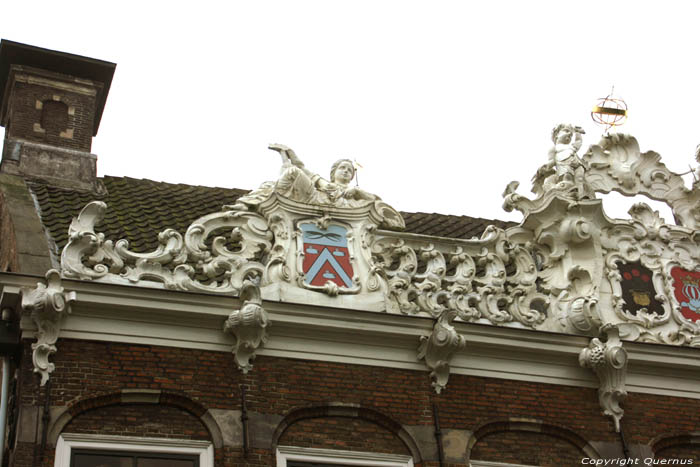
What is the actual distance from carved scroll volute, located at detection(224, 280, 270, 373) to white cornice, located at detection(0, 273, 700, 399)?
0.15 m

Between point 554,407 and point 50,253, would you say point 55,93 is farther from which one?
point 554,407

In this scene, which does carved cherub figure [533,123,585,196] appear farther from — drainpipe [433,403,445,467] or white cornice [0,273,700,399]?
drainpipe [433,403,445,467]

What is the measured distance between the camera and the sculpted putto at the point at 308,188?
13.8 meters

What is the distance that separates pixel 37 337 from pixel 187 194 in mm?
5581

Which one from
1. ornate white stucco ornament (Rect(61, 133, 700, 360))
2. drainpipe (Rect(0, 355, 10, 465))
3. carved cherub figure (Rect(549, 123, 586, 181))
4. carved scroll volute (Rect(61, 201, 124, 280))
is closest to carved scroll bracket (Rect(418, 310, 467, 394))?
ornate white stucco ornament (Rect(61, 133, 700, 360))

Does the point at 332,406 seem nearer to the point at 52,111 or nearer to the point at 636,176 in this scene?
the point at 636,176

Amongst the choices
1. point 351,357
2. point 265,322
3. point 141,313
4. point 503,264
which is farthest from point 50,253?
point 503,264

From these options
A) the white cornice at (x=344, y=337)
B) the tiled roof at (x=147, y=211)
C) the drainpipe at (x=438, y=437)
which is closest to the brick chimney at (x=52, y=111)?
the tiled roof at (x=147, y=211)

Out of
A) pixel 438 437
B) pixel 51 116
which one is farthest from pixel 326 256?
pixel 51 116

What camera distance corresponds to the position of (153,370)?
12031mm

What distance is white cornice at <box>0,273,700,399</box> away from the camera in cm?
1213

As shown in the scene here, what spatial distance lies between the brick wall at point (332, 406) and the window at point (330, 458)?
86mm

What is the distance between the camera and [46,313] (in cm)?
1173

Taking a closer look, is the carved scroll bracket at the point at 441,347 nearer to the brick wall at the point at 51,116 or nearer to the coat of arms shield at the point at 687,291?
the coat of arms shield at the point at 687,291
